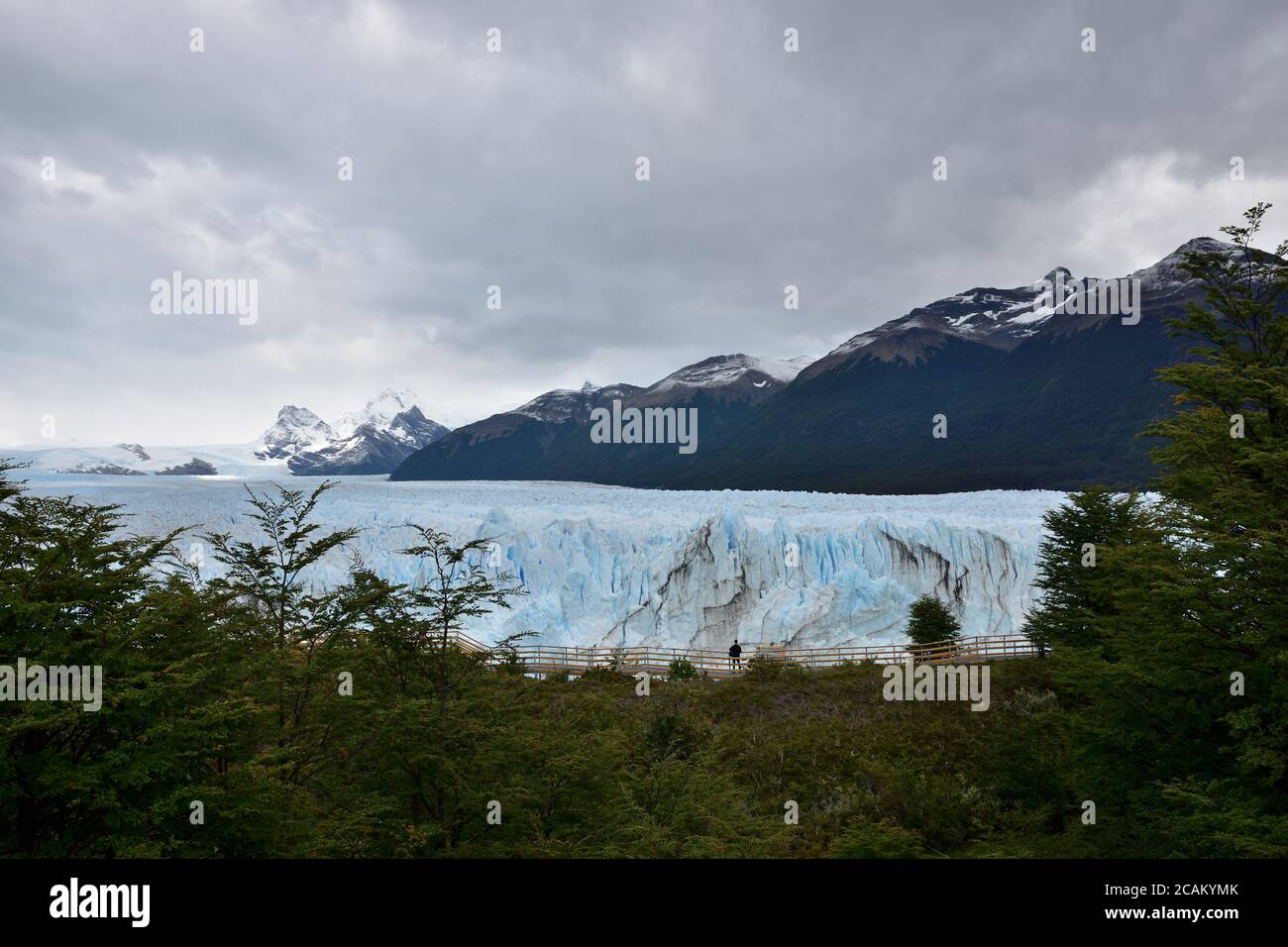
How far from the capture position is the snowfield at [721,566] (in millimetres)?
31219

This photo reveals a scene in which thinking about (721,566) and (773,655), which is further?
(721,566)

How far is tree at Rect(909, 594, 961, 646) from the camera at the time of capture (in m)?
25.2

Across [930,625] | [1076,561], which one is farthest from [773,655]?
[1076,561]

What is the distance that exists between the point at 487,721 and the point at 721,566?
24909mm

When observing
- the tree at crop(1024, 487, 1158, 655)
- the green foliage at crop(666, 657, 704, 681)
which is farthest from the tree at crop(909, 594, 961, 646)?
the green foliage at crop(666, 657, 704, 681)

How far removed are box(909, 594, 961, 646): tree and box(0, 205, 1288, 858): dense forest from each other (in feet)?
31.1

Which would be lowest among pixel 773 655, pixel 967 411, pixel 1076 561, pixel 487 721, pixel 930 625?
pixel 773 655

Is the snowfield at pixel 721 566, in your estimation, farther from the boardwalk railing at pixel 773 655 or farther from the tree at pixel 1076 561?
the tree at pixel 1076 561

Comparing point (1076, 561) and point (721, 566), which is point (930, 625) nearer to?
point (1076, 561)

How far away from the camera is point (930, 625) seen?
83.0ft
